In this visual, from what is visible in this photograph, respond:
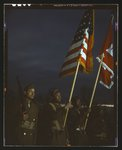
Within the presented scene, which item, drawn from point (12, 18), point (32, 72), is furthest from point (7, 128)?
point (12, 18)

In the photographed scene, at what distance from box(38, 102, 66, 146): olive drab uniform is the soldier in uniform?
2.9 inches

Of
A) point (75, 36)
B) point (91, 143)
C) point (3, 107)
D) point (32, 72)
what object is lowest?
point (91, 143)

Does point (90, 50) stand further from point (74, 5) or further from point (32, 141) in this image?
point (32, 141)

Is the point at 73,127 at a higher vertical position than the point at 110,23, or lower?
lower

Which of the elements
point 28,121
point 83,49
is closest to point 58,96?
point 28,121

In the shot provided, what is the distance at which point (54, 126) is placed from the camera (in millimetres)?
5082

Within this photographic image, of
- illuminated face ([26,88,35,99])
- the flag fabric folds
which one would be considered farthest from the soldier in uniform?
the flag fabric folds

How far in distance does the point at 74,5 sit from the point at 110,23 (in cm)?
37

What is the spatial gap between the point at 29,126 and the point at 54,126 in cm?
23

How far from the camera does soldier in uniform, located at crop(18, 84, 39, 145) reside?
507 cm

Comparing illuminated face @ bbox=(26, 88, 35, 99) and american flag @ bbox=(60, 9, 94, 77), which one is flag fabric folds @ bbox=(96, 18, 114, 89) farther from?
illuminated face @ bbox=(26, 88, 35, 99)

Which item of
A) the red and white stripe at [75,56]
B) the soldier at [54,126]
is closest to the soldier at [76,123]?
the soldier at [54,126]

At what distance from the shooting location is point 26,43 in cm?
508

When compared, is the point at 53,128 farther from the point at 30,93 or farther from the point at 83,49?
the point at 83,49
